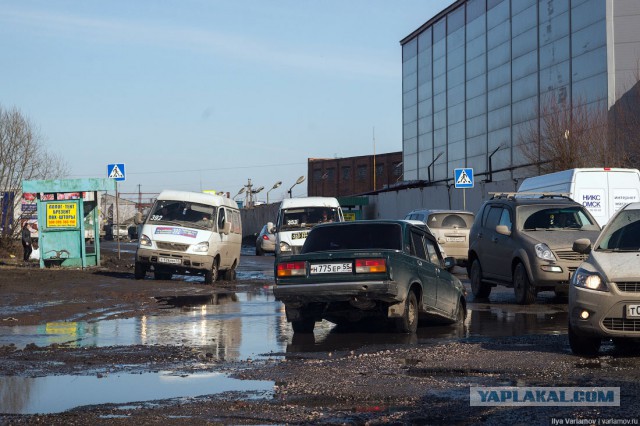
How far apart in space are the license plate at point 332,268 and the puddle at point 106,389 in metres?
3.45

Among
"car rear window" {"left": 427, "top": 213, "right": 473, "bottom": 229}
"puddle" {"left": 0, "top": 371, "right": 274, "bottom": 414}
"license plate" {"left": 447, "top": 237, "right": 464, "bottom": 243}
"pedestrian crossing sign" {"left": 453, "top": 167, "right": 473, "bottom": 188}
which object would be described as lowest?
"puddle" {"left": 0, "top": 371, "right": 274, "bottom": 414}

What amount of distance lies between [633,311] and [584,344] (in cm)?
64

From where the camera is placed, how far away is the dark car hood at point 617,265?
32.8 feet

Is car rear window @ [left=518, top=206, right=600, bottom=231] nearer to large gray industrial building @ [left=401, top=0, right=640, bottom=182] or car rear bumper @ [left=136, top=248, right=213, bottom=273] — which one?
car rear bumper @ [left=136, top=248, right=213, bottom=273]

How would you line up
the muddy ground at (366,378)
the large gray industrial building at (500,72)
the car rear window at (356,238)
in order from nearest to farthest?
the muddy ground at (366,378)
the car rear window at (356,238)
the large gray industrial building at (500,72)

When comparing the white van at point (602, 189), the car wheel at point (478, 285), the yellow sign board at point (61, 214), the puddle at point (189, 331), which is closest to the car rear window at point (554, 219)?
the car wheel at point (478, 285)

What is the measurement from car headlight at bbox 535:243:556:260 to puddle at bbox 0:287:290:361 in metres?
4.54

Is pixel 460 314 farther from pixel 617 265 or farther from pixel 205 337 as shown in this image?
pixel 617 265

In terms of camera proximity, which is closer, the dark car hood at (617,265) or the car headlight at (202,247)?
the dark car hood at (617,265)

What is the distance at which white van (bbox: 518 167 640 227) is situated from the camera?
22375 mm

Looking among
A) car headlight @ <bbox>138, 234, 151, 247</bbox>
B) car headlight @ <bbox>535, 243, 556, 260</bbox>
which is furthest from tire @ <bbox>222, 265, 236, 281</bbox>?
car headlight @ <bbox>535, 243, 556, 260</bbox>

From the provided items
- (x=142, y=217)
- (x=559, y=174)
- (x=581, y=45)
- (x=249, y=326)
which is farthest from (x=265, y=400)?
(x=581, y=45)

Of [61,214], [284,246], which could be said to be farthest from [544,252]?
[61,214]

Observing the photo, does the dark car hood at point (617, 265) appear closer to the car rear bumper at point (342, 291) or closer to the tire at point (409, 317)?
the car rear bumper at point (342, 291)
